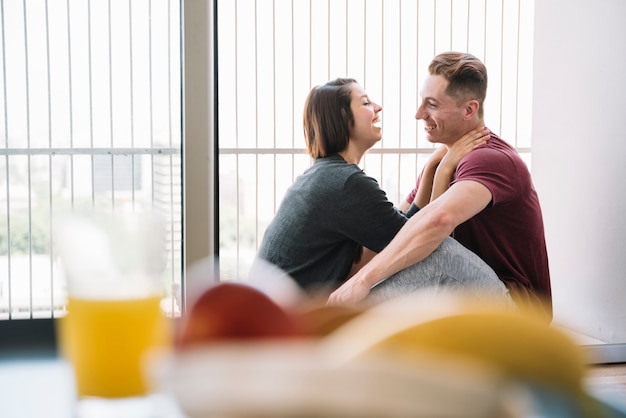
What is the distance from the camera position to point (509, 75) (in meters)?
4.14

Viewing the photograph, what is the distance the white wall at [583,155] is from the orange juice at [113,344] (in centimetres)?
246

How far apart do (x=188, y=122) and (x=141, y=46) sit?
0.80 meters

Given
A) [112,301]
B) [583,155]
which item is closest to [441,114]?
[583,155]

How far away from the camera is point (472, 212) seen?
2.16 meters

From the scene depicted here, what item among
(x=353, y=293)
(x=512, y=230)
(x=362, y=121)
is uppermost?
(x=362, y=121)

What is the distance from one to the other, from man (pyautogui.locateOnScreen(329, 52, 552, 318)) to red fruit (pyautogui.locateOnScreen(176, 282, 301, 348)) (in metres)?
1.74

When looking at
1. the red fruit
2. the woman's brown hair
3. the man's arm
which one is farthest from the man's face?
the red fruit

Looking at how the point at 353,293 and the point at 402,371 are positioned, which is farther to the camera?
the point at 353,293

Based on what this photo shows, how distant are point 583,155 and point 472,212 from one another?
0.98m

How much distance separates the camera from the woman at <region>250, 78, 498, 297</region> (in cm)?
225

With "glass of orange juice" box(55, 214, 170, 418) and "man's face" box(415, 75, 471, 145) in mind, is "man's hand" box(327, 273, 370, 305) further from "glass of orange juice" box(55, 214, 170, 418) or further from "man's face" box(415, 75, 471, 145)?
"glass of orange juice" box(55, 214, 170, 418)

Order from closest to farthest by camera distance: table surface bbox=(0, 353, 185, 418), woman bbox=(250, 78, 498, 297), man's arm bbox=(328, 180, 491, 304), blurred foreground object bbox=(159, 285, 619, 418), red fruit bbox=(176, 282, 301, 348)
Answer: blurred foreground object bbox=(159, 285, 619, 418) → red fruit bbox=(176, 282, 301, 348) → man's arm bbox=(328, 180, 491, 304) → woman bbox=(250, 78, 498, 297) → table surface bbox=(0, 353, 185, 418)

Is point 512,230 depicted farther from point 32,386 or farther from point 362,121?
point 32,386

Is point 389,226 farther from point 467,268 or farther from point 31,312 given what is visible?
point 31,312
